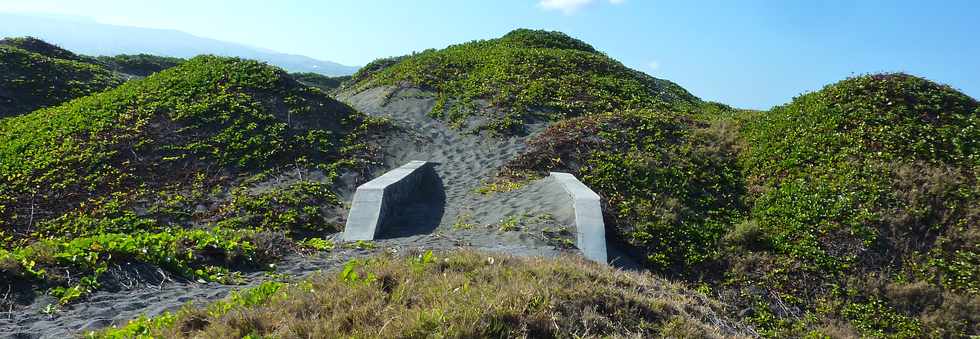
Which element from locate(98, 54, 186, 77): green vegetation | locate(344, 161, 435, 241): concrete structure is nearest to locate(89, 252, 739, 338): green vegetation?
locate(344, 161, 435, 241): concrete structure

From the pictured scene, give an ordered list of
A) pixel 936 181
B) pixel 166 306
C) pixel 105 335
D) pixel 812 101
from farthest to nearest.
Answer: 1. pixel 812 101
2. pixel 936 181
3. pixel 166 306
4. pixel 105 335

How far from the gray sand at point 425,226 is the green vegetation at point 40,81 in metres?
9.55

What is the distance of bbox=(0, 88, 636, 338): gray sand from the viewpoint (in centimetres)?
552

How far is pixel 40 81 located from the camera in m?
19.7

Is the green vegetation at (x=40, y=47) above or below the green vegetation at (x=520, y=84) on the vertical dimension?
below

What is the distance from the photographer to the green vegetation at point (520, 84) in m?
18.4

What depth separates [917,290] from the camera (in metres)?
8.48

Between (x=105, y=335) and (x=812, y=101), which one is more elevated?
(x=812, y=101)

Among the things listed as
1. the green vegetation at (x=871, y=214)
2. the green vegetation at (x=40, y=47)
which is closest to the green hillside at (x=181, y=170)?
the green vegetation at (x=871, y=214)

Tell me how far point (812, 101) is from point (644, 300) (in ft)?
42.7

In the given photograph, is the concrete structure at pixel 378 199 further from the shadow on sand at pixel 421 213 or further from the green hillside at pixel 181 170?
the green hillside at pixel 181 170

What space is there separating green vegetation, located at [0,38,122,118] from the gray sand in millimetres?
9551

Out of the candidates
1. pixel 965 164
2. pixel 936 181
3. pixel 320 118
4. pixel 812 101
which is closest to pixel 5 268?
pixel 320 118

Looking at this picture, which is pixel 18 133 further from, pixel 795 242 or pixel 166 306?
pixel 795 242
